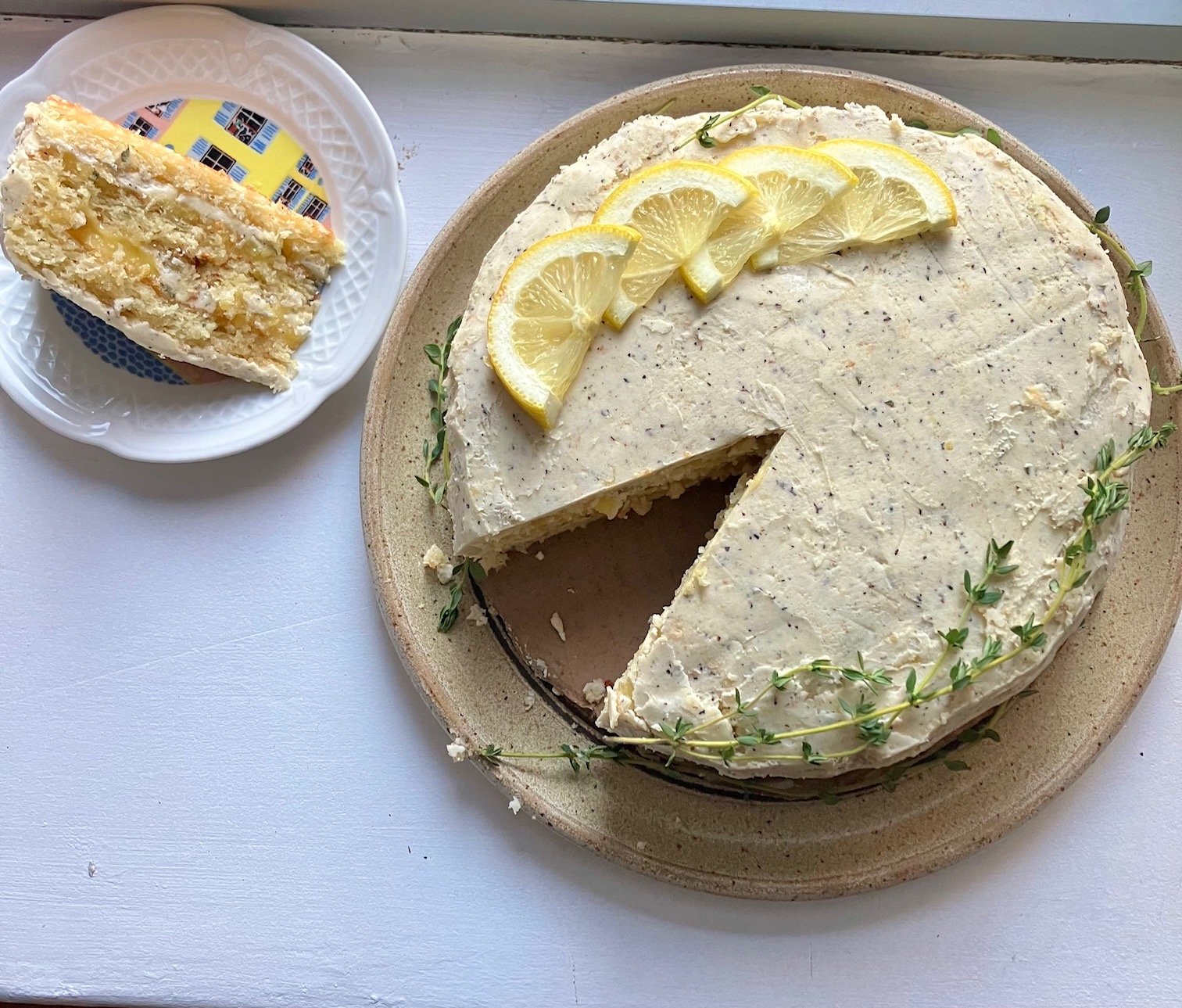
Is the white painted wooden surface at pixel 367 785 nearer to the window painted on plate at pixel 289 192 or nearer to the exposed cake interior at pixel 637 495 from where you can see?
the window painted on plate at pixel 289 192

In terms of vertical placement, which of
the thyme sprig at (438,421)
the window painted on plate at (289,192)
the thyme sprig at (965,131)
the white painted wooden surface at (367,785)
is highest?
the thyme sprig at (965,131)

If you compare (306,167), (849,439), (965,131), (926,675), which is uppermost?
(965,131)

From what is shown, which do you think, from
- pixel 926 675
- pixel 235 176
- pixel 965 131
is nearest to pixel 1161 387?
pixel 965 131

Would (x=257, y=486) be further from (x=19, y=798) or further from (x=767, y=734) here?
(x=767, y=734)

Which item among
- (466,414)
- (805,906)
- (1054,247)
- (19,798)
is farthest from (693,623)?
(19,798)

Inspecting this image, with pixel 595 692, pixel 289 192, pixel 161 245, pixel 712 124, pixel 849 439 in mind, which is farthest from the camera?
pixel 289 192

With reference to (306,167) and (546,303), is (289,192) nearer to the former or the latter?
(306,167)

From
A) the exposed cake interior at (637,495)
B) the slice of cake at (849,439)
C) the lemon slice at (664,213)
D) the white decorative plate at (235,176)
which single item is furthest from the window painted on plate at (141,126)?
the exposed cake interior at (637,495)
